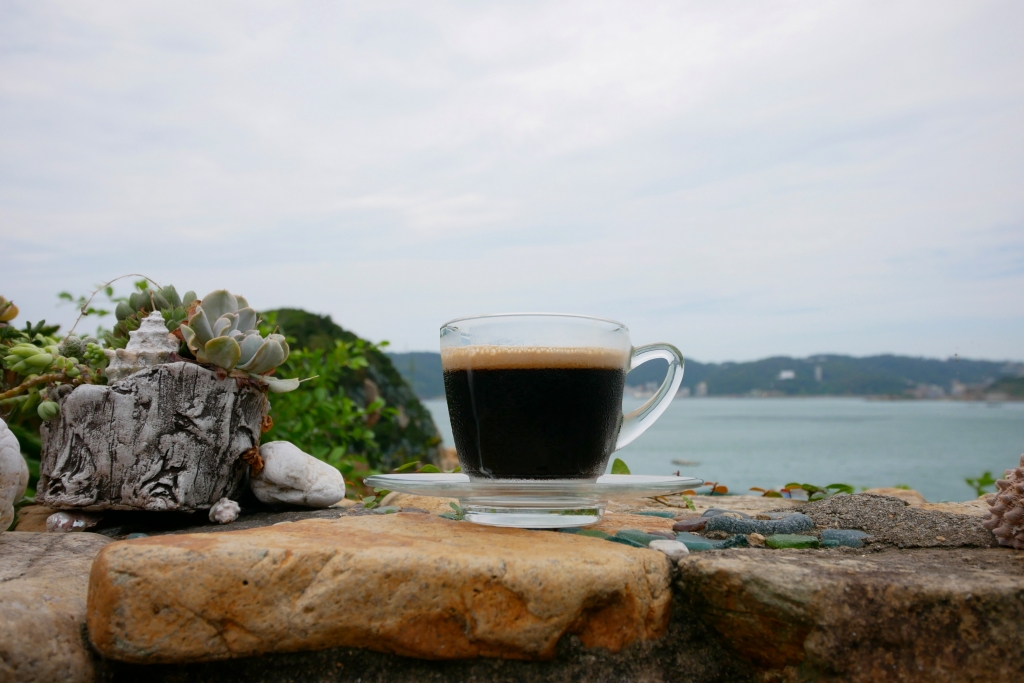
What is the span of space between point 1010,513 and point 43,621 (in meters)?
2.35

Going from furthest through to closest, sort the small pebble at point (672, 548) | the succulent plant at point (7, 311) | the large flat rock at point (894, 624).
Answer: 1. the succulent plant at point (7, 311)
2. the small pebble at point (672, 548)
3. the large flat rock at point (894, 624)

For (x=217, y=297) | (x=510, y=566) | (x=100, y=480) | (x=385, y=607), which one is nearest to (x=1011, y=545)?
(x=510, y=566)

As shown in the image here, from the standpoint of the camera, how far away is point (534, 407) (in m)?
2.07

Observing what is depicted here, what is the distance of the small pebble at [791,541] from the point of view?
1.88 metres

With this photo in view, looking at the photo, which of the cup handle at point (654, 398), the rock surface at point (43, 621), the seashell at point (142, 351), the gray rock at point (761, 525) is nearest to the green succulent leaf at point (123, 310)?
the seashell at point (142, 351)

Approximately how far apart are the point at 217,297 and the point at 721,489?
7.74 ft

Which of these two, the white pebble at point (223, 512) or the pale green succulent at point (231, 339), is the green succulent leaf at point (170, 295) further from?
the white pebble at point (223, 512)

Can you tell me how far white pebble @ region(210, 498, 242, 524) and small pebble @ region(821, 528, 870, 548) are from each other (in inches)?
73.7

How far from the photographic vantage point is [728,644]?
1647 millimetres

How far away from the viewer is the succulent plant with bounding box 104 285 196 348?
2.63 m

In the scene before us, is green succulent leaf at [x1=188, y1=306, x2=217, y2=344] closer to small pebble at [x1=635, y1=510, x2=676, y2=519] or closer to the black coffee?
the black coffee

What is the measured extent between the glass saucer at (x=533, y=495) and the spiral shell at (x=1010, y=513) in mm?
783

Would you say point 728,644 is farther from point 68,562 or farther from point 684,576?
point 68,562

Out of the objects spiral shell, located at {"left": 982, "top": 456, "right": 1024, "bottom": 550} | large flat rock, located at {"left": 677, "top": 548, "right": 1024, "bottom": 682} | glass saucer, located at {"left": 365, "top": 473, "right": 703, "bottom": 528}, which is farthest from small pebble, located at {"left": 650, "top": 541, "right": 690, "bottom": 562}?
spiral shell, located at {"left": 982, "top": 456, "right": 1024, "bottom": 550}
